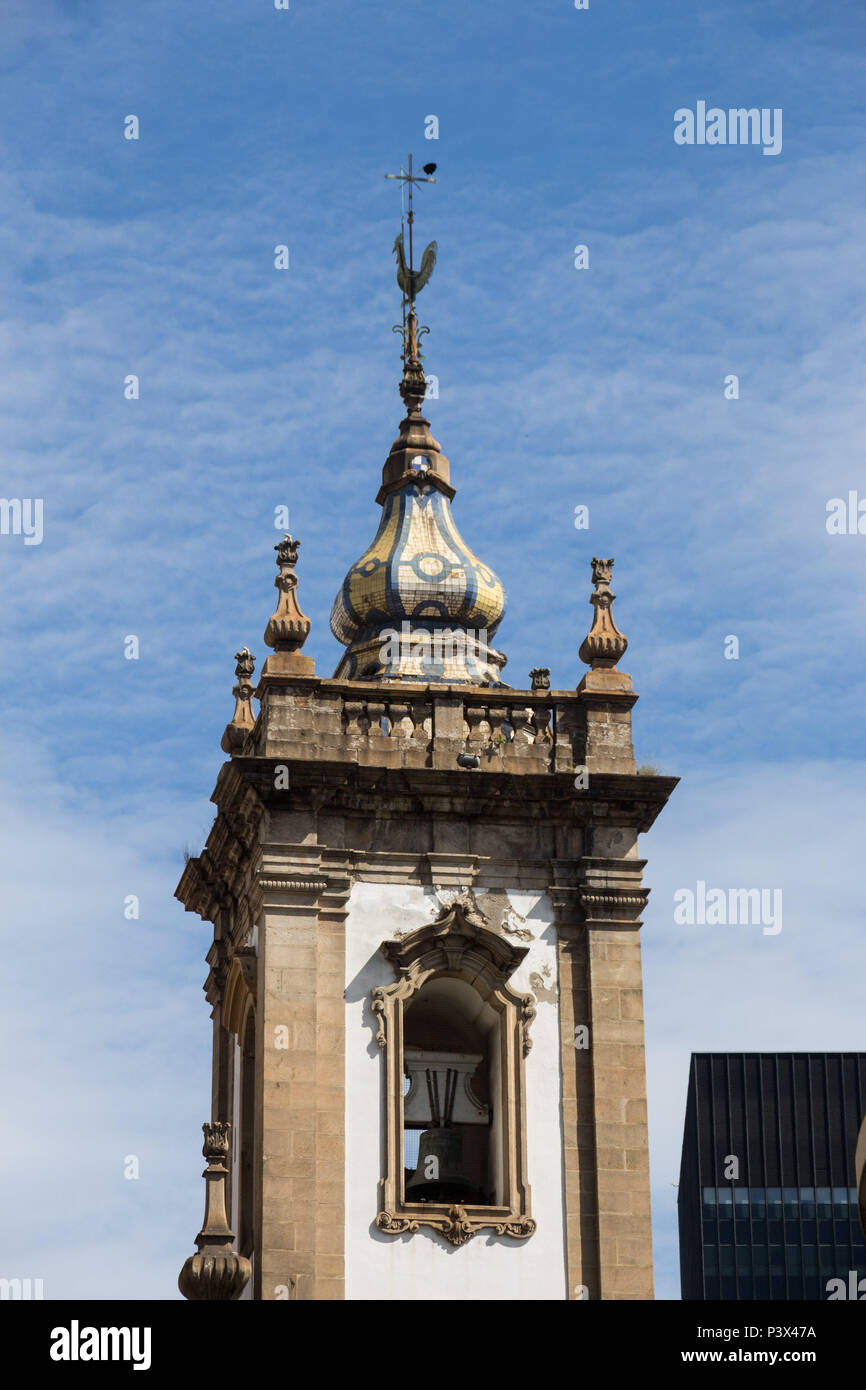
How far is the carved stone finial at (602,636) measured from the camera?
3941 cm

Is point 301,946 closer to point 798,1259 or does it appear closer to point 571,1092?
point 571,1092

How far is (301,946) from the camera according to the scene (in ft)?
120

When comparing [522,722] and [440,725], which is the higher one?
[522,722]

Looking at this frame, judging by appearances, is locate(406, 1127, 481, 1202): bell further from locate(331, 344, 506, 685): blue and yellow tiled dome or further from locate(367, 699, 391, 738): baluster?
locate(331, 344, 506, 685): blue and yellow tiled dome

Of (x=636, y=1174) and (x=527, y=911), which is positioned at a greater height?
(x=527, y=911)

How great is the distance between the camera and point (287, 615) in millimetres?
38688

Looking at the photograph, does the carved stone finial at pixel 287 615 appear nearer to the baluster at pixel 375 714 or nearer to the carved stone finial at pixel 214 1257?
the baluster at pixel 375 714

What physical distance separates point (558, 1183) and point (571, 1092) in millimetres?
1195

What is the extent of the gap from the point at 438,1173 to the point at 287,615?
7778 mm

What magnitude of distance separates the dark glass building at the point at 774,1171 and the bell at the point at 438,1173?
66.0m

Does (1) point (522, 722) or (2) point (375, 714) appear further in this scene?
(1) point (522, 722)

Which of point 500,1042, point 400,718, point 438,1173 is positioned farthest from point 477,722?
point 438,1173

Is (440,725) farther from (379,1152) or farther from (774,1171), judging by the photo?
(774,1171)
